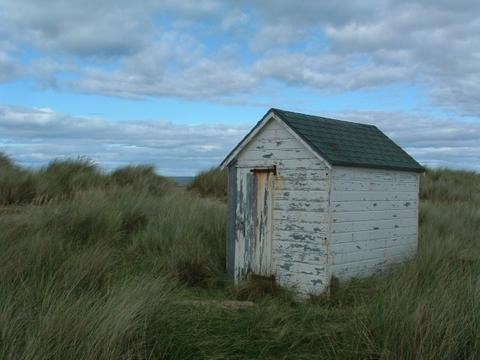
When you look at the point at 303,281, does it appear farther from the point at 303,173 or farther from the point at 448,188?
the point at 448,188

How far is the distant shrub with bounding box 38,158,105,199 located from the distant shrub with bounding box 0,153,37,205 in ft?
0.77

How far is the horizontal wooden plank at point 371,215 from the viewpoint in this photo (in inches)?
320

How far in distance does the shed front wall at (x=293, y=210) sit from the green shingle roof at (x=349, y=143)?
17cm

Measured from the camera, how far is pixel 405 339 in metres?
4.78

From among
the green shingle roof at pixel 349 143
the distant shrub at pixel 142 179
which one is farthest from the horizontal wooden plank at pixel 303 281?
the distant shrub at pixel 142 179

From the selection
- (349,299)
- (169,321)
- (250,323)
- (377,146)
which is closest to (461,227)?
(377,146)

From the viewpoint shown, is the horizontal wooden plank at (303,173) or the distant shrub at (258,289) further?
A: the distant shrub at (258,289)

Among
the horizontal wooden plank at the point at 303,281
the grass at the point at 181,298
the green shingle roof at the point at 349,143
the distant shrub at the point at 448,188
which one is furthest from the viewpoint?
the distant shrub at the point at 448,188

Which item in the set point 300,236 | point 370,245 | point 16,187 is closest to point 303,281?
point 300,236

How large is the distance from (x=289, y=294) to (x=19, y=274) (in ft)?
12.1

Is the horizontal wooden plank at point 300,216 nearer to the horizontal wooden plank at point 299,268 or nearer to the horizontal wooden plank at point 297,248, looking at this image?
the horizontal wooden plank at point 297,248

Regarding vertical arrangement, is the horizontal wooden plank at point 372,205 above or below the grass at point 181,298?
above

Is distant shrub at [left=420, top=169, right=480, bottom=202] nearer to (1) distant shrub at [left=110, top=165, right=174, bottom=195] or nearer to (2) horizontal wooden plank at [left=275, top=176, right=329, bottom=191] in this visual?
(1) distant shrub at [left=110, top=165, right=174, bottom=195]

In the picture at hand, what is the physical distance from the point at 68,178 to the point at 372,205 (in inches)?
397
